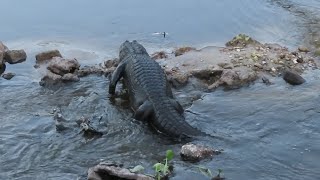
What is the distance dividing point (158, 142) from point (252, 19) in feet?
16.9

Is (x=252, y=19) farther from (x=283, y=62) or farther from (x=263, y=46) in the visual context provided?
(x=283, y=62)

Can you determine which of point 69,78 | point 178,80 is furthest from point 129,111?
point 69,78

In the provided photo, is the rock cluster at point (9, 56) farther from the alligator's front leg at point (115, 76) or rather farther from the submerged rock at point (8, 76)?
the alligator's front leg at point (115, 76)

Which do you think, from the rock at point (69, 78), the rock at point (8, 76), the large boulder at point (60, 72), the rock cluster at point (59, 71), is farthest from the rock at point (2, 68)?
the rock at point (69, 78)

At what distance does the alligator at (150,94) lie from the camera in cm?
627

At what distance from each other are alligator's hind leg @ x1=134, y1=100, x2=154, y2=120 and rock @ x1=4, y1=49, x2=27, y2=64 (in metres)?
3.00

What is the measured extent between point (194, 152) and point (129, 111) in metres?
1.64

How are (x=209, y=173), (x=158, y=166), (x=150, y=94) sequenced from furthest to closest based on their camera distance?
(x=150, y=94)
(x=209, y=173)
(x=158, y=166)

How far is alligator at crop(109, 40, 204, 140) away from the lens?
247 inches

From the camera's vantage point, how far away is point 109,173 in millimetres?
5188

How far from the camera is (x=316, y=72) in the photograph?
8125 millimetres

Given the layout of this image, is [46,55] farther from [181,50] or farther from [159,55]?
[181,50]

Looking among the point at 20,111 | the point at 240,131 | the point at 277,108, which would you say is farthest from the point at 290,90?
the point at 20,111

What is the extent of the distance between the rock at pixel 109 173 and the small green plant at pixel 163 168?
0.13 metres
